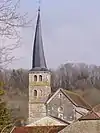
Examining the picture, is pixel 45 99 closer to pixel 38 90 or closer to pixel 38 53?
pixel 38 90

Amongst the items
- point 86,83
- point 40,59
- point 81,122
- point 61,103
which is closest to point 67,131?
point 81,122

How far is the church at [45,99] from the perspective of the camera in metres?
49.6

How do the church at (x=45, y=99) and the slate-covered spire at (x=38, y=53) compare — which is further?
the slate-covered spire at (x=38, y=53)

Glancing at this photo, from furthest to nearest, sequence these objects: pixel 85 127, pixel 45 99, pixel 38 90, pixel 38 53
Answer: pixel 38 53, pixel 38 90, pixel 45 99, pixel 85 127

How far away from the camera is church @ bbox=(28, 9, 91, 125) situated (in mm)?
49562

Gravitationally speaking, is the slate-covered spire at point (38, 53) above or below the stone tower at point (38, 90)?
above

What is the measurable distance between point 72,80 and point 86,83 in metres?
4.17

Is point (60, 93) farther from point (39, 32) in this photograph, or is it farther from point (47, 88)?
point (39, 32)

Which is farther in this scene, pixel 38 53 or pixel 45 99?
pixel 38 53

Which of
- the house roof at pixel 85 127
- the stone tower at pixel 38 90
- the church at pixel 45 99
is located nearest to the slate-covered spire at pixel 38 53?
the church at pixel 45 99

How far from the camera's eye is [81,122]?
31.1 metres

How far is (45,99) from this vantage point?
53.2m

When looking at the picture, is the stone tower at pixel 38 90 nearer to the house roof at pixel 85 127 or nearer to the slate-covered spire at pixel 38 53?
the slate-covered spire at pixel 38 53

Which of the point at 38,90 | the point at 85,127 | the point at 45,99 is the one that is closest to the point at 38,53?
the point at 38,90
